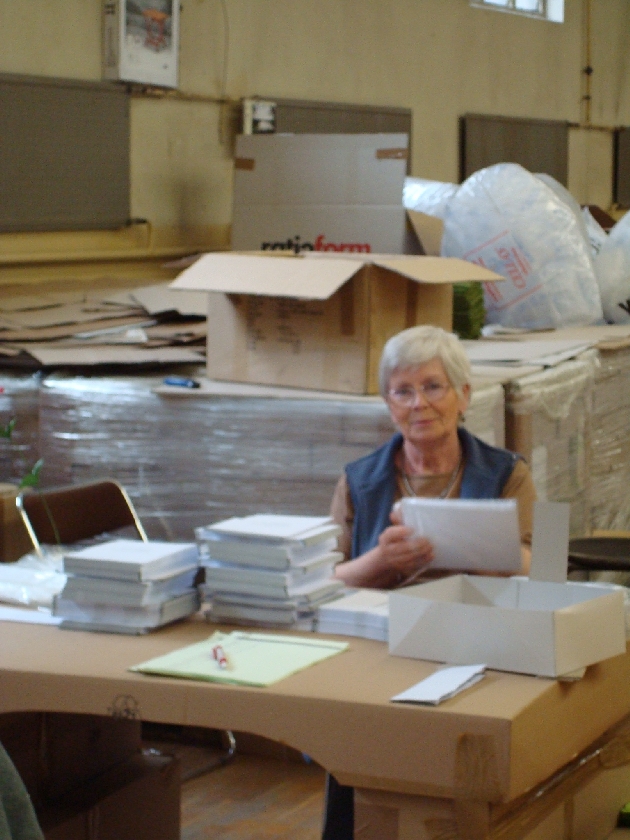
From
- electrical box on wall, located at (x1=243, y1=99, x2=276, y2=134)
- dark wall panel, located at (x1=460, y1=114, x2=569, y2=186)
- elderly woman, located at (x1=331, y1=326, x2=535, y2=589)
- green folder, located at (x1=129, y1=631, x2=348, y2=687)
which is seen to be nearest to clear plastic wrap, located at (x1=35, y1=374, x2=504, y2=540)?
elderly woman, located at (x1=331, y1=326, x2=535, y2=589)

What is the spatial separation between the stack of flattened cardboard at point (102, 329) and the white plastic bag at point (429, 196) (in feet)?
4.11

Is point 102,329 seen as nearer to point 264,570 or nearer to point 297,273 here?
point 297,273

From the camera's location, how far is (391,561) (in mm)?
2164

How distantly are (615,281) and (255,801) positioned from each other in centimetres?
256

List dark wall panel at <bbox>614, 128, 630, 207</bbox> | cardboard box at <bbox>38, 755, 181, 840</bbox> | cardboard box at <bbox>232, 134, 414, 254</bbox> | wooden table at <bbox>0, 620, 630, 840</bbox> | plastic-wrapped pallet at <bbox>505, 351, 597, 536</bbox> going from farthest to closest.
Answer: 1. dark wall panel at <bbox>614, 128, 630, 207</bbox>
2. cardboard box at <bbox>232, 134, 414, 254</bbox>
3. plastic-wrapped pallet at <bbox>505, 351, 597, 536</bbox>
4. cardboard box at <bbox>38, 755, 181, 840</bbox>
5. wooden table at <bbox>0, 620, 630, 840</bbox>

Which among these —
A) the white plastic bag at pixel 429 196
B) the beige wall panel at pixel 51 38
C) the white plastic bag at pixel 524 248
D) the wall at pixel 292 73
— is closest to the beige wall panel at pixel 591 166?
the wall at pixel 292 73

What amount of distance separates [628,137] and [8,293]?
5465mm

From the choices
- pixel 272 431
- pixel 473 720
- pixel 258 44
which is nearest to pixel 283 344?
pixel 272 431

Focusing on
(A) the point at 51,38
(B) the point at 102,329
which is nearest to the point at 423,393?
(B) the point at 102,329

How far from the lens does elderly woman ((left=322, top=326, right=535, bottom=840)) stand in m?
2.45

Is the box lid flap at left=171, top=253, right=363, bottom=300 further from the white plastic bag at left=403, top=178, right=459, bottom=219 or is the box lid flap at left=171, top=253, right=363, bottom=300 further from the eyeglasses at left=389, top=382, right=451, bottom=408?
the white plastic bag at left=403, top=178, right=459, bottom=219

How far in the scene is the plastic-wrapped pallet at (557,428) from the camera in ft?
11.0

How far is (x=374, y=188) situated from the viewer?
13.1 feet

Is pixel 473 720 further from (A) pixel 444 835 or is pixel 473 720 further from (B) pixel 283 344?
(B) pixel 283 344
